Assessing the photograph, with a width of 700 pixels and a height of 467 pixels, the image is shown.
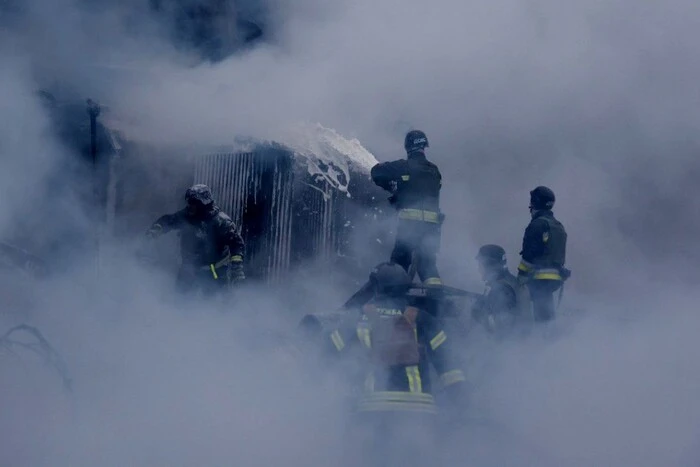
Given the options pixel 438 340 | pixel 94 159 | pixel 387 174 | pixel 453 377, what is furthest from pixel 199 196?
pixel 453 377

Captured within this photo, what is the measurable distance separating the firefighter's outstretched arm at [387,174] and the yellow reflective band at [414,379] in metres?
2.24

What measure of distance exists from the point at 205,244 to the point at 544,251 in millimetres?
3140

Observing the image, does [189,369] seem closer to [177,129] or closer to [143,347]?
[143,347]

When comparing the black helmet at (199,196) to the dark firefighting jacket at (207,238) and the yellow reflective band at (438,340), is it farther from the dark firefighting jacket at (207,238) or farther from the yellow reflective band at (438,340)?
the yellow reflective band at (438,340)

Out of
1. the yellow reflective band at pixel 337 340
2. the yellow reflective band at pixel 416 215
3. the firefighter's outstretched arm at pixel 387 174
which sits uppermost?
the firefighter's outstretched arm at pixel 387 174

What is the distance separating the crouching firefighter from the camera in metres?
4.61

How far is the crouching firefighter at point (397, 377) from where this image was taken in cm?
461

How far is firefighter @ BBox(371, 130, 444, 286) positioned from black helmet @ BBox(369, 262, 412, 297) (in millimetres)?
1516

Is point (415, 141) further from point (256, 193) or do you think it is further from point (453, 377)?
point (453, 377)

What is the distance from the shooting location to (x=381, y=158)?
8930 mm

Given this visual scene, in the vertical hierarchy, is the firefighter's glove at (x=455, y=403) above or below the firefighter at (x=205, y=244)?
below

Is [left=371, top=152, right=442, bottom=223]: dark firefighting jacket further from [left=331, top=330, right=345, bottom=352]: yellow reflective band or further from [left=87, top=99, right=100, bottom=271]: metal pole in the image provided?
[left=87, top=99, right=100, bottom=271]: metal pole

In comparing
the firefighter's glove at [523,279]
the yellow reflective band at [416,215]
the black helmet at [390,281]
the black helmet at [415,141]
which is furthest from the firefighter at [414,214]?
the black helmet at [390,281]

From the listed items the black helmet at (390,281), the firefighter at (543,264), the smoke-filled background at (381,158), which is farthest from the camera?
the firefighter at (543,264)
